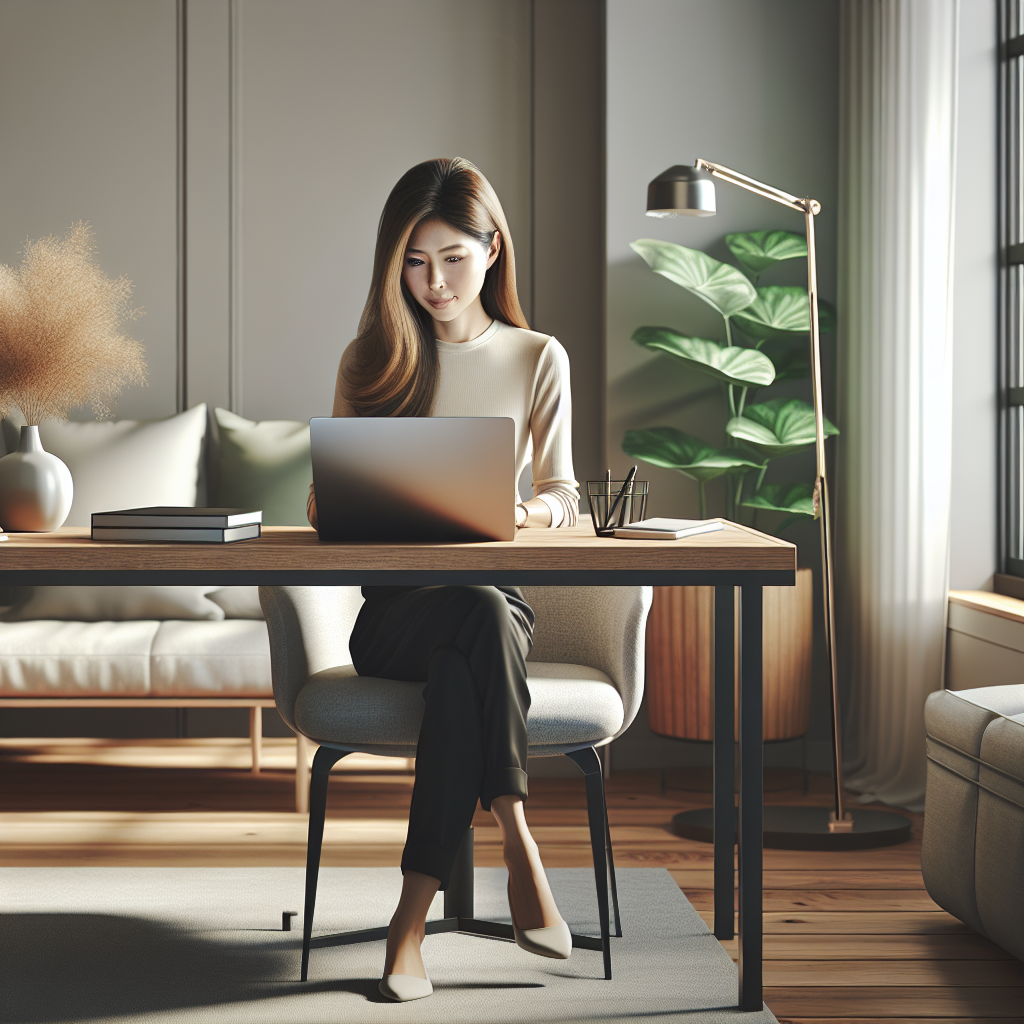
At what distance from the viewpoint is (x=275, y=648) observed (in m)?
1.95

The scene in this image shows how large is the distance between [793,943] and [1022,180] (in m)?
2.08

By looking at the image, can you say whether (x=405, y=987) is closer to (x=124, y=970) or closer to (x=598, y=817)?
(x=598, y=817)

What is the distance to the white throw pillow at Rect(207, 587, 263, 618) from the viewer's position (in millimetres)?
3350

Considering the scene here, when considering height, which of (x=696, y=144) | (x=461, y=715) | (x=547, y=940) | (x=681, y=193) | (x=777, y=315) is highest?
(x=696, y=144)

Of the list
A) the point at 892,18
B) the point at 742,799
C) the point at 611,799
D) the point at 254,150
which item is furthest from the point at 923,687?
the point at 254,150

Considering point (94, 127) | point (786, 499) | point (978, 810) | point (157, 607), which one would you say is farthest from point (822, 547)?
point (94, 127)

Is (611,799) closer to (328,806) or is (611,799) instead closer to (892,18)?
(328,806)

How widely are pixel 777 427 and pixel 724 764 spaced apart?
1.38 m

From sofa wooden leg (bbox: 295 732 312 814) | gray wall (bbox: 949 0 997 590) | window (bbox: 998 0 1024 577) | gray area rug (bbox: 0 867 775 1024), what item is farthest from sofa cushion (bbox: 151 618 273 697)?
window (bbox: 998 0 1024 577)

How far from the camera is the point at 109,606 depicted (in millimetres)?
3330

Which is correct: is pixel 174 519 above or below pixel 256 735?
above

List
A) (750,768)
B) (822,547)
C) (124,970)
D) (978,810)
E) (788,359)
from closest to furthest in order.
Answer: (750,768)
(124,970)
(978,810)
(822,547)
(788,359)

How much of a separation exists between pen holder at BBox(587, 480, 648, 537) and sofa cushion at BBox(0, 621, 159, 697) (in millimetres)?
1671

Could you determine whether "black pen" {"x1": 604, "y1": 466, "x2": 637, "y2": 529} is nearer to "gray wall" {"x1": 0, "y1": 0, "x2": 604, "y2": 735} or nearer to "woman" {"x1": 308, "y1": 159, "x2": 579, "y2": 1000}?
"woman" {"x1": 308, "y1": 159, "x2": 579, "y2": 1000}
